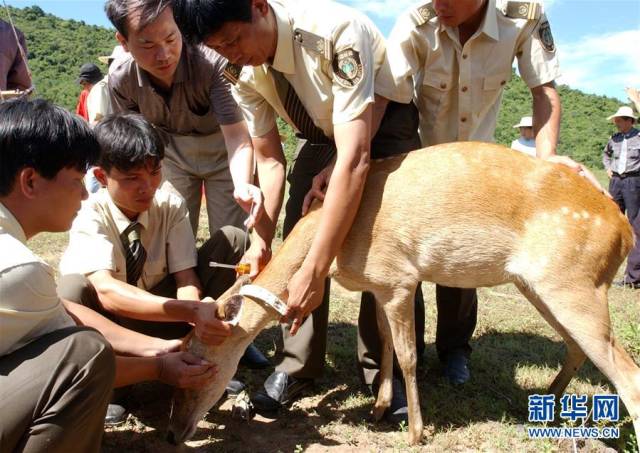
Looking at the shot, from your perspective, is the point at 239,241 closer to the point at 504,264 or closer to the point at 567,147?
the point at 504,264

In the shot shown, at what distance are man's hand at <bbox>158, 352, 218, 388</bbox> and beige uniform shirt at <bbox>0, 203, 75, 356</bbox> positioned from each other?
0.89 m

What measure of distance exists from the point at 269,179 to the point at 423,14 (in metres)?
1.50

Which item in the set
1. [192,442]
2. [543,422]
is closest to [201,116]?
[192,442]

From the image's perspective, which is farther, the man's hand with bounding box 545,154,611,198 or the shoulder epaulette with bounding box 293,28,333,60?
the man's hand with bounding box 545,154,611,198

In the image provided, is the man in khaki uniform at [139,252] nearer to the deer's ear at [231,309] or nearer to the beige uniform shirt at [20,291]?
the deer's ear at [231,309]

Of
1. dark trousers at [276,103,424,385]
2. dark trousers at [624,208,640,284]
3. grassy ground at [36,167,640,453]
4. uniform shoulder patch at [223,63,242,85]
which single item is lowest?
dark trousers at [624,208,640,284]

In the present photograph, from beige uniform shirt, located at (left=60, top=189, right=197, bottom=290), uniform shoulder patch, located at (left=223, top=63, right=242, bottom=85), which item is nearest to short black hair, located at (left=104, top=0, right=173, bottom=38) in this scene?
uniform shoulder patch, located at (left=223, top=63, right=242, bottom=85)

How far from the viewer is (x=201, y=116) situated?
468 cm

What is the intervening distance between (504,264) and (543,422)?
1124mm

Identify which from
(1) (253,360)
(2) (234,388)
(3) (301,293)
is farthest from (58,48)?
(3) (301,293)

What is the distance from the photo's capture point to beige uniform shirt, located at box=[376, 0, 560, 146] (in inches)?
153

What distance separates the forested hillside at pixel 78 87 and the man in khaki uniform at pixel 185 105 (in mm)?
33430

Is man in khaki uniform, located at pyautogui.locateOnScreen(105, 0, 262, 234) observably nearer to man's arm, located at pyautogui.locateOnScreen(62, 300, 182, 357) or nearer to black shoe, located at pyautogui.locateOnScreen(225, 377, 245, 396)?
man's arm, located at pyautogui.locateOnScreen(62, 300, 182, 357)

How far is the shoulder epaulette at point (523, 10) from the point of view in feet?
12.9
